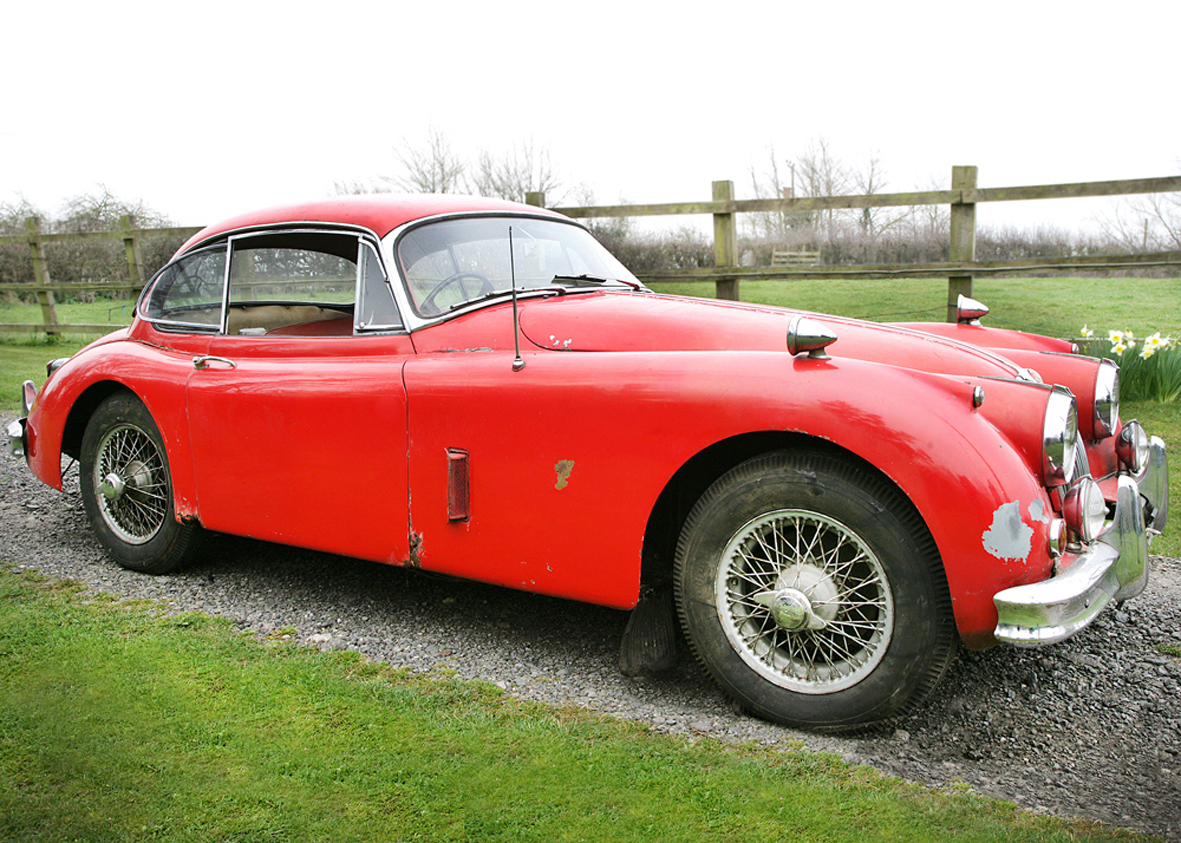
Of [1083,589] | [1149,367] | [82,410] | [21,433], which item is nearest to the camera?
[1083,589]

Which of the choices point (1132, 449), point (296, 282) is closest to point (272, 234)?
point (296, 282)

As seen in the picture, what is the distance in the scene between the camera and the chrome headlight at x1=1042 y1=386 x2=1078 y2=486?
2432mm

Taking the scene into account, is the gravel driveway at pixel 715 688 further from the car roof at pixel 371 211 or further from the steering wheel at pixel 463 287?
the car roof at pixel 371 211

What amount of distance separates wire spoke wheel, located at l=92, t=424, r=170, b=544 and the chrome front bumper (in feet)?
11.8

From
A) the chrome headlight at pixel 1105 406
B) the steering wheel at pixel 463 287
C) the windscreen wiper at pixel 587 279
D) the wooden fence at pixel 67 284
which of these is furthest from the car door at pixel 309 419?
the wooden fence at pixel 67 284

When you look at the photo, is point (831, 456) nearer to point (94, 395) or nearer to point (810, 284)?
point (94, 395)

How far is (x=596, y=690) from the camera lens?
2.91 m

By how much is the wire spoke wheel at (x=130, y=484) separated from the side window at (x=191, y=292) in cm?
59

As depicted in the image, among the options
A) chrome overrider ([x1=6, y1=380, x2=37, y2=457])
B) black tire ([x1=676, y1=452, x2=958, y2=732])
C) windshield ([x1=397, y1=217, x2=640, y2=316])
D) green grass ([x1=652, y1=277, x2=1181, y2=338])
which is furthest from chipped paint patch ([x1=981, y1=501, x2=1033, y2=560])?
green grass ([x1=652, y1=277, x2=1181, y2=338])

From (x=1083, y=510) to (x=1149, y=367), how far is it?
5416mm

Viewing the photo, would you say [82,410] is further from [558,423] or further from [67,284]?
[67,284]

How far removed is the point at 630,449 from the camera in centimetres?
273

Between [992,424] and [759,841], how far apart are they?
1338 millimetres

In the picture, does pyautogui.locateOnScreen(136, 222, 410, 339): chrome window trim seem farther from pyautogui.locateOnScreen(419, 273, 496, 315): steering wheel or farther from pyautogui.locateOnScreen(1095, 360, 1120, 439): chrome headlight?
pyautogui.locateOnScreen(1095, 360, 1120, 439): chrome headlight
